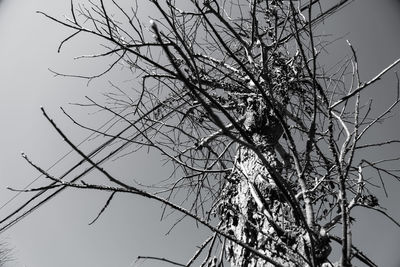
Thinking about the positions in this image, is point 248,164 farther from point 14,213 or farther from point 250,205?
point 14,213

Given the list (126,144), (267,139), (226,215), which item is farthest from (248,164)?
(126,144)

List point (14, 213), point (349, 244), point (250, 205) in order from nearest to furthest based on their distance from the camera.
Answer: point (349, 244) < point (250, 205) < point (14, 213)

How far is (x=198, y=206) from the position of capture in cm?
336

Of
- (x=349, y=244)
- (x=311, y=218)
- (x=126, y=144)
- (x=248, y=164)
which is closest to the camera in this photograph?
(x=349, y=244)

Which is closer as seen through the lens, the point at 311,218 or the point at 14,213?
the point at 311,218

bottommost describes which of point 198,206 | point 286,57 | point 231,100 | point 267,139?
point 198,206

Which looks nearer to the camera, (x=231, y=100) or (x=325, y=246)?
(x=325, y=246)

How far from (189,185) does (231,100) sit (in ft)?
3.74

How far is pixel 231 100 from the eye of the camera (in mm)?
3316

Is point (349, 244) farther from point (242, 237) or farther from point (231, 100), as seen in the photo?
point (231, 100)

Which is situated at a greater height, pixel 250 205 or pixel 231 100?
pixel 231 100

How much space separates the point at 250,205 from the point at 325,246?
3.53ft

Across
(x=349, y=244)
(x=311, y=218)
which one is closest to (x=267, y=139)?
(x=311, y=218)

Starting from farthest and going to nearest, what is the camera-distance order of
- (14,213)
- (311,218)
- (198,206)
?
(14,213) < (198,206) < (311,218)
